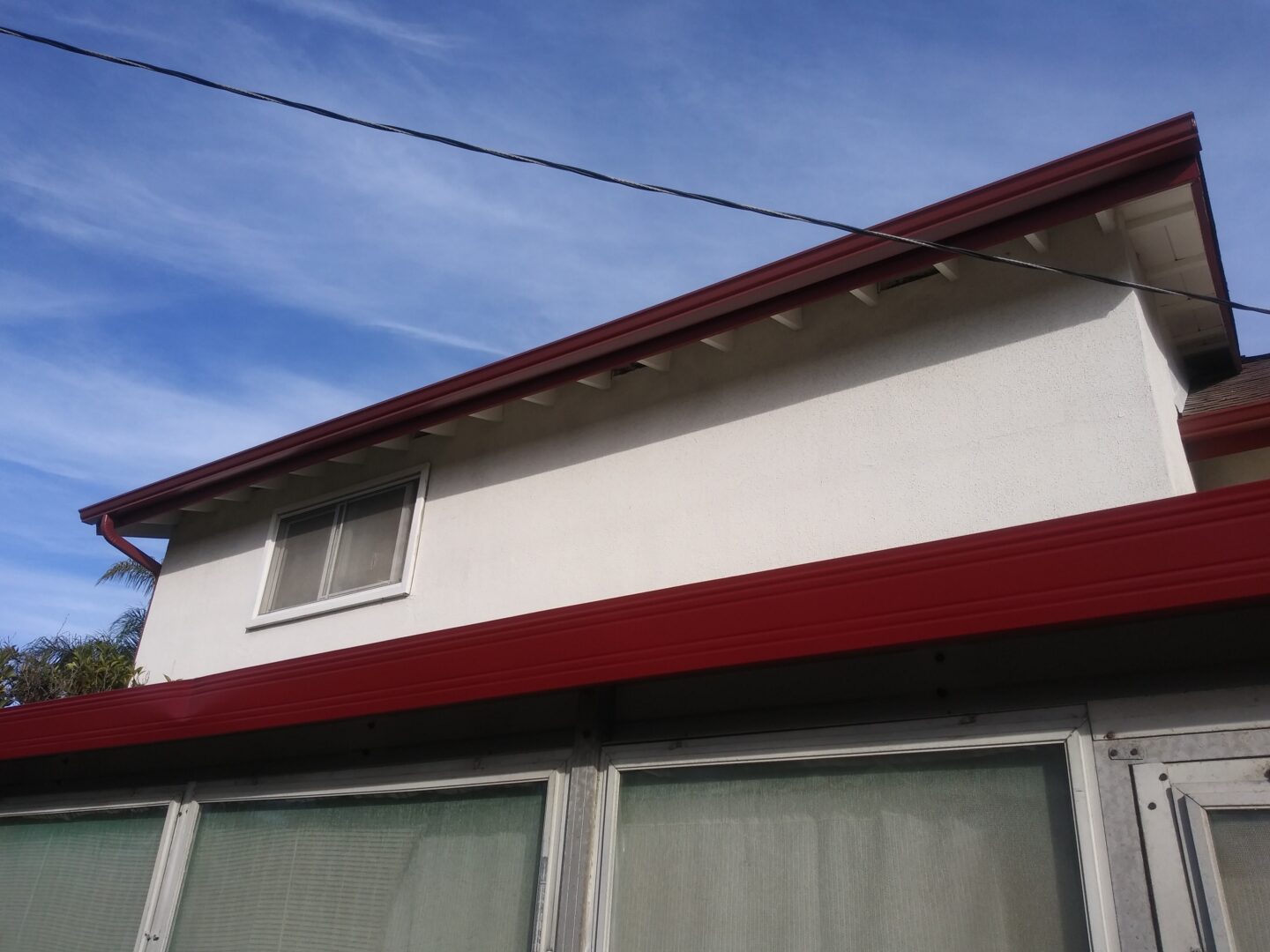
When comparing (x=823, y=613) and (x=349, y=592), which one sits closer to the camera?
(x=823, y=613)

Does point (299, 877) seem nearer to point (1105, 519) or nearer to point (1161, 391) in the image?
point (1105, 519)

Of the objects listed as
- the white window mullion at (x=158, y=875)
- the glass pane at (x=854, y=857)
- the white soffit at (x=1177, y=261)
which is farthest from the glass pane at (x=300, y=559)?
the white soffit at (x=1177, y=261)

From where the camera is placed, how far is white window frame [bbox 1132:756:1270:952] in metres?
3.37

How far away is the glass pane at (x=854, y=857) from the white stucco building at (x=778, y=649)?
0.01m

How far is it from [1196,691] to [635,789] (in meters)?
2.27

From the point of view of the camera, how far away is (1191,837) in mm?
3463

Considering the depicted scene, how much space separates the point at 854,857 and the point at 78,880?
518cm

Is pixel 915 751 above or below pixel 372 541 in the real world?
below

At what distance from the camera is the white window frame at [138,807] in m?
6.29

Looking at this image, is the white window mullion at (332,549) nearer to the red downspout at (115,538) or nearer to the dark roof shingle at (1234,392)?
the red downspout at (115,538)

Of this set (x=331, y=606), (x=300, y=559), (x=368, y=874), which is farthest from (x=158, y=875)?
(x=300, y=559)

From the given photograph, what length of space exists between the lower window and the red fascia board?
2609 mm

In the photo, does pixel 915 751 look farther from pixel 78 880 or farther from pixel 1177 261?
pixel 78 880

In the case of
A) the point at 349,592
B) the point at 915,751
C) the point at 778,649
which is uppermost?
the point at 349,592
